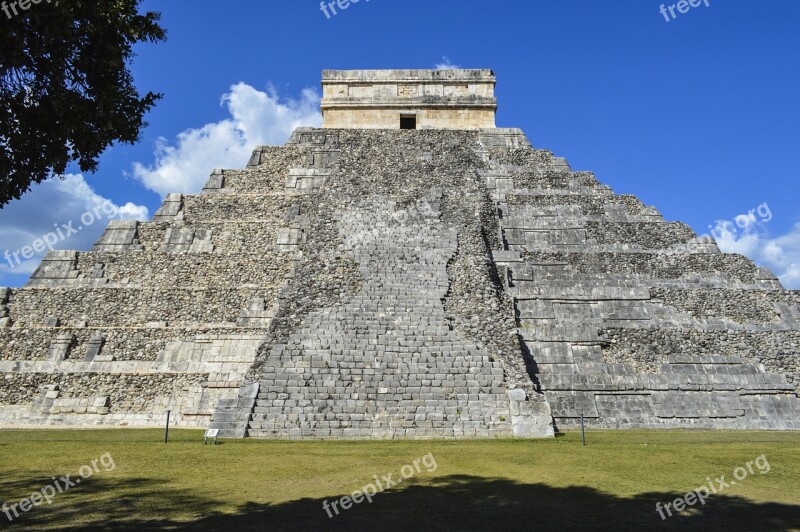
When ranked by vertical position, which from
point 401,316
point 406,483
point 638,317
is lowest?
point 406,483

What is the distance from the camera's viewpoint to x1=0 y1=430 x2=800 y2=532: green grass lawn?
622 cm

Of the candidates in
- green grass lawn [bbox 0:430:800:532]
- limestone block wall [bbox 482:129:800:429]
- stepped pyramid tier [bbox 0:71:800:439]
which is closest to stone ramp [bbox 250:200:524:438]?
stepped pyramid tier [bbox 0:71:800:439]

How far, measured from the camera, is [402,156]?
2459 centimetres

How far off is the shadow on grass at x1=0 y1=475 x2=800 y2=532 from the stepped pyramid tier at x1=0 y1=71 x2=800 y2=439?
16.7ft

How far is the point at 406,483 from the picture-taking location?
318 inches

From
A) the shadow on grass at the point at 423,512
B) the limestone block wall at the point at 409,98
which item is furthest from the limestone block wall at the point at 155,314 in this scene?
the shadow on grass at the point at 423,512

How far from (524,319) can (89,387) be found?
12.0 meters

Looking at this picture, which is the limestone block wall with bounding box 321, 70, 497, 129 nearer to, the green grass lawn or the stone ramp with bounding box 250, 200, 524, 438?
the stone ramp with bounding box 250, 200, 524, 438

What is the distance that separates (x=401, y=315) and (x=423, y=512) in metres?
9.56

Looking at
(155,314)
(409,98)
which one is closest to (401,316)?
(155,314)

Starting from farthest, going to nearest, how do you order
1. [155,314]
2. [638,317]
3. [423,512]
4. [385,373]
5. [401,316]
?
[155,314]
[638,317]
[401,316]
[385,373]
[423,512]

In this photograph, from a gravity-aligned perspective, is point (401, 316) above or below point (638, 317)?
below

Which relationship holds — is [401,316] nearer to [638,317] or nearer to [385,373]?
[385,373]

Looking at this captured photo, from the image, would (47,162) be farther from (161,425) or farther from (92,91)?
(161,425)
